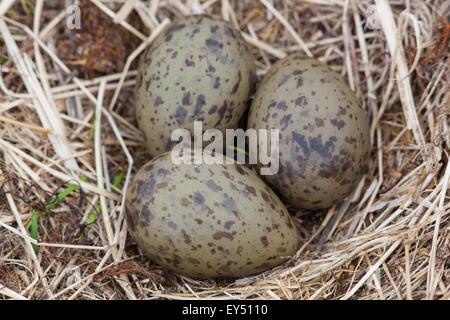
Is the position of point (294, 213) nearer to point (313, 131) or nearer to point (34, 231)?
point (313, 131)

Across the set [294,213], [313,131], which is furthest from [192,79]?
[294,213]

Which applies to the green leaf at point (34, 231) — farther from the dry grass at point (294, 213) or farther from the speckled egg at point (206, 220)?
the speckled egg at point (206, 220)

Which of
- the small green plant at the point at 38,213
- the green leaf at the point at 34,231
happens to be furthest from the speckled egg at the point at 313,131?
the green leaf at the point at 34,231

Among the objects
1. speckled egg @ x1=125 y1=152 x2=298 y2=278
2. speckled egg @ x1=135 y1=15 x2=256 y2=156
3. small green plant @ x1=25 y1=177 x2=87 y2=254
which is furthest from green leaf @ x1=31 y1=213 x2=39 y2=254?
speckled egg @ x1=135 y1=15 x2=256 y2=156

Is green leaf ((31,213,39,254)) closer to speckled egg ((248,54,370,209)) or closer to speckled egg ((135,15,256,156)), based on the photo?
speckled egg ((135,15,256,156))

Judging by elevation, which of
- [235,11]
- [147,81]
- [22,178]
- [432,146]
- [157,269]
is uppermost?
[235,11]
